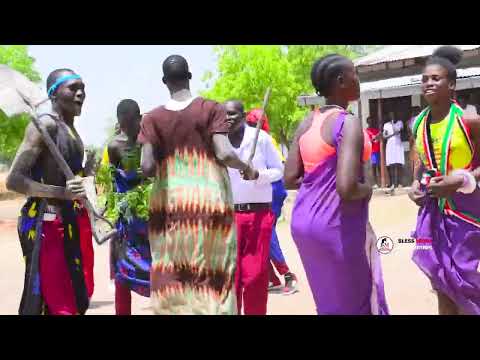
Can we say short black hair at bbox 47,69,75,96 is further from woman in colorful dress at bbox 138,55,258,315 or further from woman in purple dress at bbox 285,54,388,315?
woman in purple dress at bbox 285,54,388,315

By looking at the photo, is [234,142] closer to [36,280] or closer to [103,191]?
[103,191]

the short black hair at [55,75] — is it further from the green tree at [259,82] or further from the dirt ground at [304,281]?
the green tree at [259,82]

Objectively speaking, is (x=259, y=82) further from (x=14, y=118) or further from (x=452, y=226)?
(x=452, y=226)

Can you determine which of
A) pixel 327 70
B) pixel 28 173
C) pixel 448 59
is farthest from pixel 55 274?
pixel 448 59

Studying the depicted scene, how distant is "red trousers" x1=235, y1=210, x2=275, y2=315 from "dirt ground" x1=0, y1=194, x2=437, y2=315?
103cm

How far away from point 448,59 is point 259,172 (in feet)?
5.00

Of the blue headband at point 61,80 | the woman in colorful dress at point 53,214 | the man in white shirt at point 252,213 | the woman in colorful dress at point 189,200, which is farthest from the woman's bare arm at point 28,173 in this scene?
the man in white shirt at point 252,213

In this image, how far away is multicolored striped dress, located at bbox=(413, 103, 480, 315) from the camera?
4836 mm

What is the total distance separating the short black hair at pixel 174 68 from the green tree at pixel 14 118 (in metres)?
21.4

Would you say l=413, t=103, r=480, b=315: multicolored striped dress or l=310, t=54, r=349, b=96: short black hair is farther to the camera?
l=413, t=103, r=480, b=315: multicolored striped dress

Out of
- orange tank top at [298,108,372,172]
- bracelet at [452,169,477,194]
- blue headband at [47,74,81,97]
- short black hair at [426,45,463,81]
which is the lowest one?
bracelet at [452,169,477,194]

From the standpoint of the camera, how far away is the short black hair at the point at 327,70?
4271 mm

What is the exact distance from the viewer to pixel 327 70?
4.28m

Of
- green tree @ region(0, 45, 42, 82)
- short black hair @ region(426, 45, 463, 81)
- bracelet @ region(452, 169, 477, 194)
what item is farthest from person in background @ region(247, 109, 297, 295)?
green tree @ region(0, 45, 42, 82)
